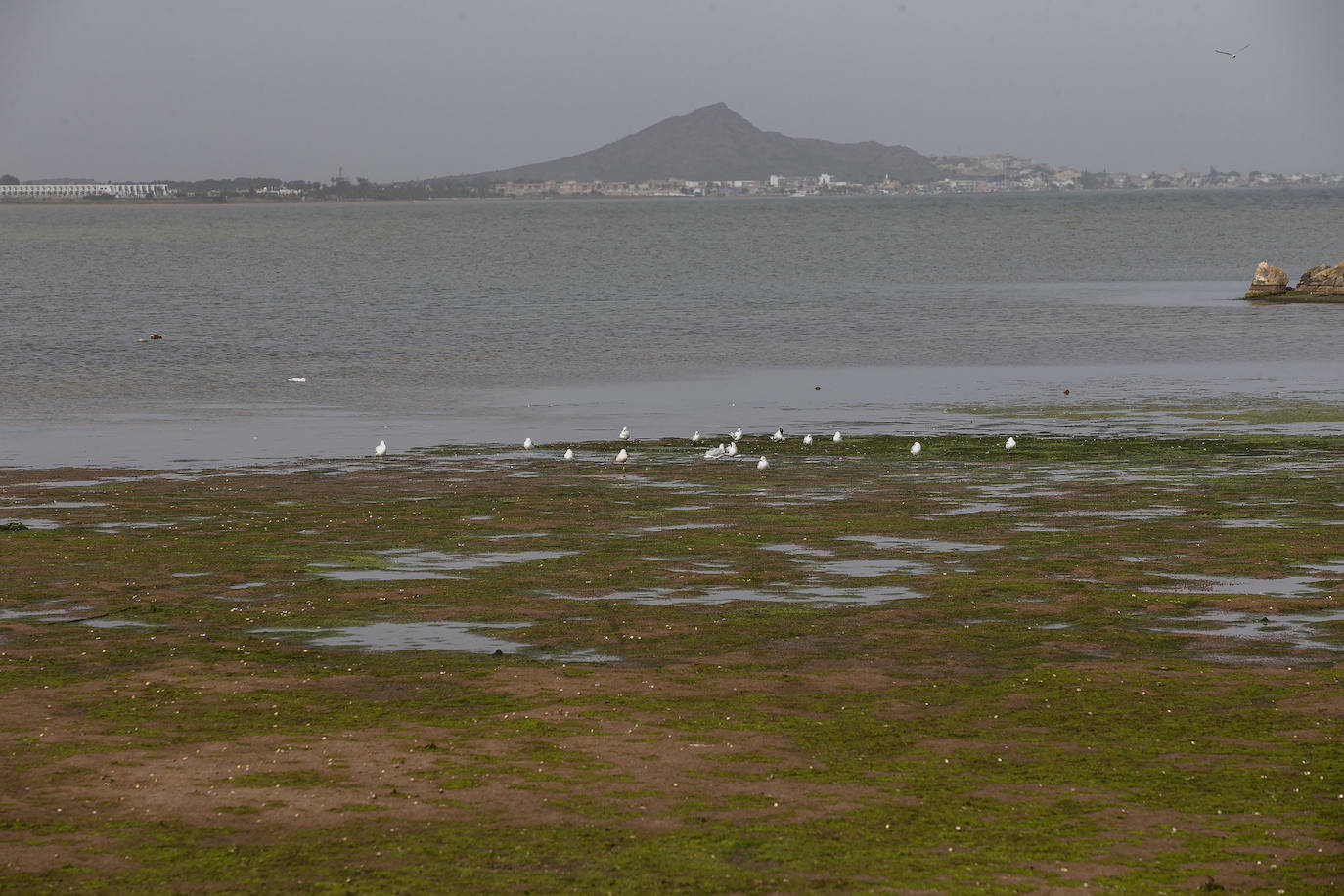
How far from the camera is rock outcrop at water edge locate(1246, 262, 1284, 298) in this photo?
3396 inches

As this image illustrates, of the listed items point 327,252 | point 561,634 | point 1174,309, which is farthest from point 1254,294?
point 327,252

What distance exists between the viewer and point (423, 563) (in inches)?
958

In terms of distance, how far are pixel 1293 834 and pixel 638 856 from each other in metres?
5.08

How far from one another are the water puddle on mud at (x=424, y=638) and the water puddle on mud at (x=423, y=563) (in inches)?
106

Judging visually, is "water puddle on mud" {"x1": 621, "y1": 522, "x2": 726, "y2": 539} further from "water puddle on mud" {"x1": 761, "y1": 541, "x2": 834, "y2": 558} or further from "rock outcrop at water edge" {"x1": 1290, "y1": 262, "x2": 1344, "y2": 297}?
"rock outcrop at water edge" {"x1": 1290, "y1": 262, "x2": 1344, "y2": 297}

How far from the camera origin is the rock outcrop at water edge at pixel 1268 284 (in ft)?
283

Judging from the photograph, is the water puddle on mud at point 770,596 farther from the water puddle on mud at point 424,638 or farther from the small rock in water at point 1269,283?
the small rock in water at point 1269,283

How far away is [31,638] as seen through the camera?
65.2 ft

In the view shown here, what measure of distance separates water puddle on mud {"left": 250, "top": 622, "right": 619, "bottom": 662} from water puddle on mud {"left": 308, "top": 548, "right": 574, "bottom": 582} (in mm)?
2699

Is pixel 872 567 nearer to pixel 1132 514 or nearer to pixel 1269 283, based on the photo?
pixel 1132 514

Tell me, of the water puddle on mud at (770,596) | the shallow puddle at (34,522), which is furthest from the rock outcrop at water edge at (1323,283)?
the shallow puddle at (34,522)

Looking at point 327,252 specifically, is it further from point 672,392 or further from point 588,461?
point 588,461

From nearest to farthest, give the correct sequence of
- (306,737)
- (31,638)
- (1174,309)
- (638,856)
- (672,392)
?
(638,856) → (306,737) → (31,638) → (672,392) → (1174,309)

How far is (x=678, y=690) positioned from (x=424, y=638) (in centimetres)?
388
